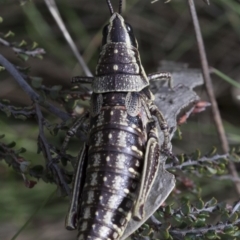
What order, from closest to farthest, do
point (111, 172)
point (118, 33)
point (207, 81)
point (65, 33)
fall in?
point (111, 172), point (118, 33), point (207, 81), point (65, 33)

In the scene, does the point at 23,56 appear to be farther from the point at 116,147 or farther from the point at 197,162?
the point at 197,162

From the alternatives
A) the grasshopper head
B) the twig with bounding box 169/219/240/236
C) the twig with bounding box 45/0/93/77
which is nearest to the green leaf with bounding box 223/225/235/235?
the twig with bounding box 169/219/240/236

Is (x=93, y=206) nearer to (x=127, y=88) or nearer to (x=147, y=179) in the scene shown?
(x=147, y=179)

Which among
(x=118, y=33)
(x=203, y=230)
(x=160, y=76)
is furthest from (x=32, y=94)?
(x=203, y=230)

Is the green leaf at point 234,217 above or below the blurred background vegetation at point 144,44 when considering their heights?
below

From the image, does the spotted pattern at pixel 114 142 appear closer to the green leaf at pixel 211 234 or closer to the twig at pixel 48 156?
the twig at pixel 48 156

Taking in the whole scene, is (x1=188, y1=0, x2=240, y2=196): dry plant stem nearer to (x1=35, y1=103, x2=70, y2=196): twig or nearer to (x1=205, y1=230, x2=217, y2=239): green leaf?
(x1=205, y1=230, x2=217, y2=239): green leaf

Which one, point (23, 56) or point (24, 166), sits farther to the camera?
point (23, 56)

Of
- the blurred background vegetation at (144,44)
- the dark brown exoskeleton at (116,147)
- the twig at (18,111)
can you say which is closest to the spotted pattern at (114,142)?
the dark brown exoskeleton at (116,147)
